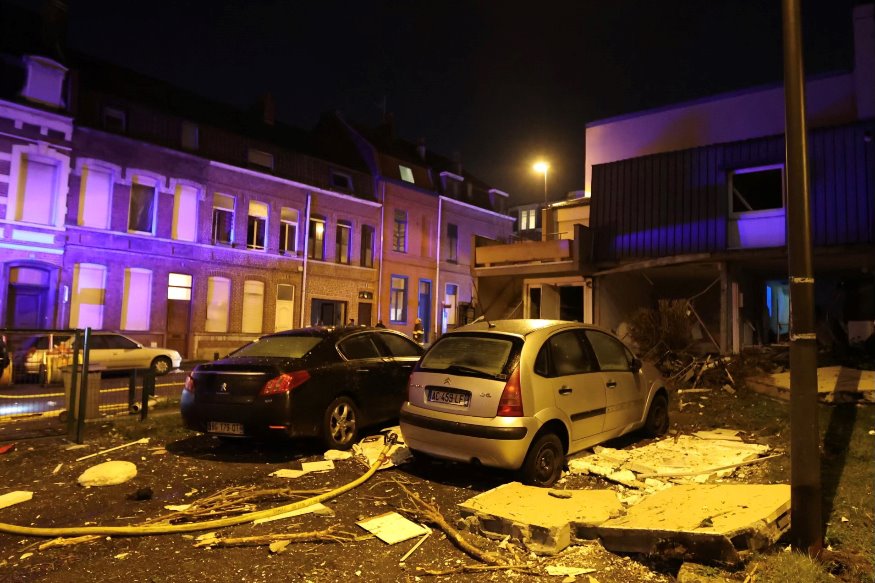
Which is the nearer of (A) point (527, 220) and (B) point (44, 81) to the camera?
(B) point (44, 81)

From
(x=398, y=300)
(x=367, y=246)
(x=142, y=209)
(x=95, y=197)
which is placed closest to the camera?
(x=95, y=197)

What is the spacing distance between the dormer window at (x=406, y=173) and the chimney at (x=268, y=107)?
279 inches

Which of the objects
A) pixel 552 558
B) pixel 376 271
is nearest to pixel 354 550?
pixel 552 558

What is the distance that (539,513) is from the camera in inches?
176

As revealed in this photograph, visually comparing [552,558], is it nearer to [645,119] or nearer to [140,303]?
[645,119]

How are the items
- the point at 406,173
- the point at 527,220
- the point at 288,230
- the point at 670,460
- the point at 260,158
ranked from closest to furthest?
1. the point at 670,460
2. the point at 260,158
3. the point at 288,230
4. the point at 406,173
5. the point at 527,220

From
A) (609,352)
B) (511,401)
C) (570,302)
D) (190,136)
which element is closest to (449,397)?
(511,401)

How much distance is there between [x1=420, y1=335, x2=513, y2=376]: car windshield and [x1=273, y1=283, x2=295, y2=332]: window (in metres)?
20.0

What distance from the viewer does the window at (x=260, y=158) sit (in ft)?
80.9

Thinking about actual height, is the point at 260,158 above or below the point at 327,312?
above

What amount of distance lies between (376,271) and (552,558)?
25674 mm

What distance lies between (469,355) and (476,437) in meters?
0.91

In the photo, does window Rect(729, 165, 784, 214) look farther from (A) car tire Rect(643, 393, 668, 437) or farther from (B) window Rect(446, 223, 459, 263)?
(B) window Rect(446, 223, 459, 263)

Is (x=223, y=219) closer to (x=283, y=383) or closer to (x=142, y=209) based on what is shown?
(x=142, y=209)
